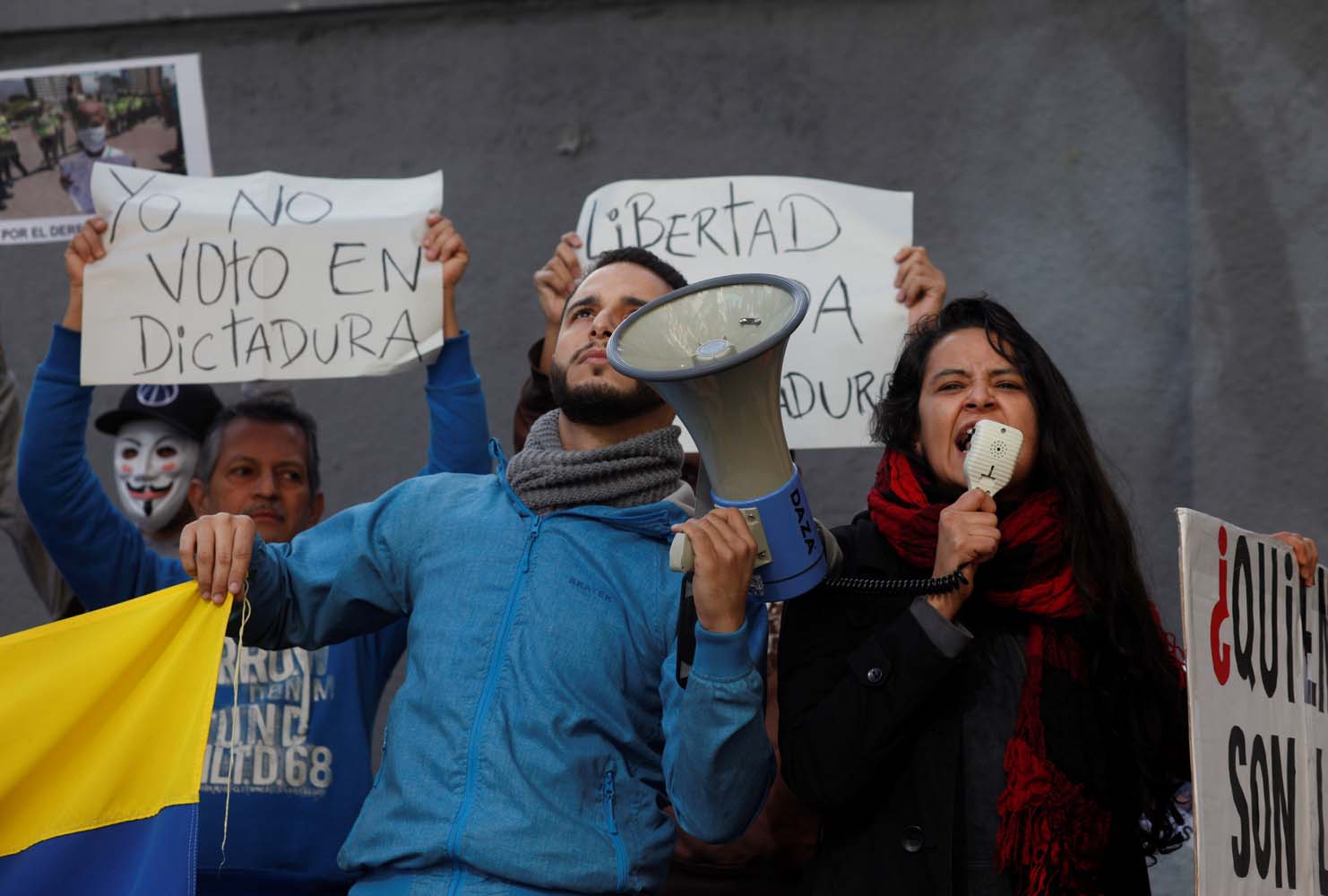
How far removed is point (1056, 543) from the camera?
247 cm

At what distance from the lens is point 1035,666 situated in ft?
7.86

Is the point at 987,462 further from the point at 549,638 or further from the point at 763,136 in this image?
the point at 763,136

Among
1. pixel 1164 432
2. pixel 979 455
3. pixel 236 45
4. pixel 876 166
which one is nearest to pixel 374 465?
pixel 236 45

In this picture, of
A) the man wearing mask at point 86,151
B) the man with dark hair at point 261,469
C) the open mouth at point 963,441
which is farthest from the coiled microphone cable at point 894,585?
the man wearing mask at point 86,151

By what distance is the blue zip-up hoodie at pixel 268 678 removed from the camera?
3.03 meters

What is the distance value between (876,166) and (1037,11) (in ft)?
2.27

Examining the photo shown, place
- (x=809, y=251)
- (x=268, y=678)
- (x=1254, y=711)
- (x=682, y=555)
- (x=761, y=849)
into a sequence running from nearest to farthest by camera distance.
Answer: (x=682, y=555) → (x=1254, y=711) → (x=761, y=849) → (x=268, y=678) → (x=809, y=251)

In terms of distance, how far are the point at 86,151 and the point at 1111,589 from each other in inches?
117

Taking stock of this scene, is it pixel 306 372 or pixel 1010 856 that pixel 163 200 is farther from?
pixel 1010 856

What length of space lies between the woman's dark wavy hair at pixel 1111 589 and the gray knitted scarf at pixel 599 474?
432mm

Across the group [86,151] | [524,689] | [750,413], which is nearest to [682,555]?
[750,413]

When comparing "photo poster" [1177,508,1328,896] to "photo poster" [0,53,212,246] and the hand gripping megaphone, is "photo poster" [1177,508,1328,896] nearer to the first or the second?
the hand gripping megaphone

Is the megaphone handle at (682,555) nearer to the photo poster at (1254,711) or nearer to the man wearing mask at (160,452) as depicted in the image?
the photo poster at (1254,711)

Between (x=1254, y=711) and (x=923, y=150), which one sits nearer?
(x=1254, y=711)
